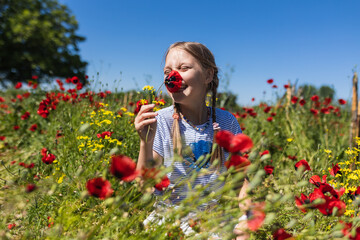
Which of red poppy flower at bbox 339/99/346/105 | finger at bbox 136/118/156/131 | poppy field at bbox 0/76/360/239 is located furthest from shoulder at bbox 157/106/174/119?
red poppy flower at bbox 339/99/346/105

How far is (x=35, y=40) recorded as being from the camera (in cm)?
1725

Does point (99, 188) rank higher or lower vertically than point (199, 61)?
lower

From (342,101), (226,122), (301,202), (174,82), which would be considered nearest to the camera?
(301,202)

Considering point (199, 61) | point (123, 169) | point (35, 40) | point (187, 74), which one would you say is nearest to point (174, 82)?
point (187, 74)

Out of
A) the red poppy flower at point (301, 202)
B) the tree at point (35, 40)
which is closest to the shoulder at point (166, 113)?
the red poppy flower at point (301, 202)

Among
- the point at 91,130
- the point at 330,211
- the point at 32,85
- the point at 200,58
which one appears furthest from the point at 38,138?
the point at 330,211

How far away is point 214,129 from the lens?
191 centimetres

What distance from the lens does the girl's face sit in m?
1.75

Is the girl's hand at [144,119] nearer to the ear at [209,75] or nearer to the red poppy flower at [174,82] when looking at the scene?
the red poppy flower at [174,82]

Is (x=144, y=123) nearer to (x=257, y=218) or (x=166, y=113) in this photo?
(x=166, y=113)

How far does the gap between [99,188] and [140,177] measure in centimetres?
18

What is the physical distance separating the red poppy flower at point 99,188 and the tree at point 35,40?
16.1 m

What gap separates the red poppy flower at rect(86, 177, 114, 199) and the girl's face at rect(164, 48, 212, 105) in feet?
3.20

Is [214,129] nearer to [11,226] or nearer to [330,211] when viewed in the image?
[330,211]
